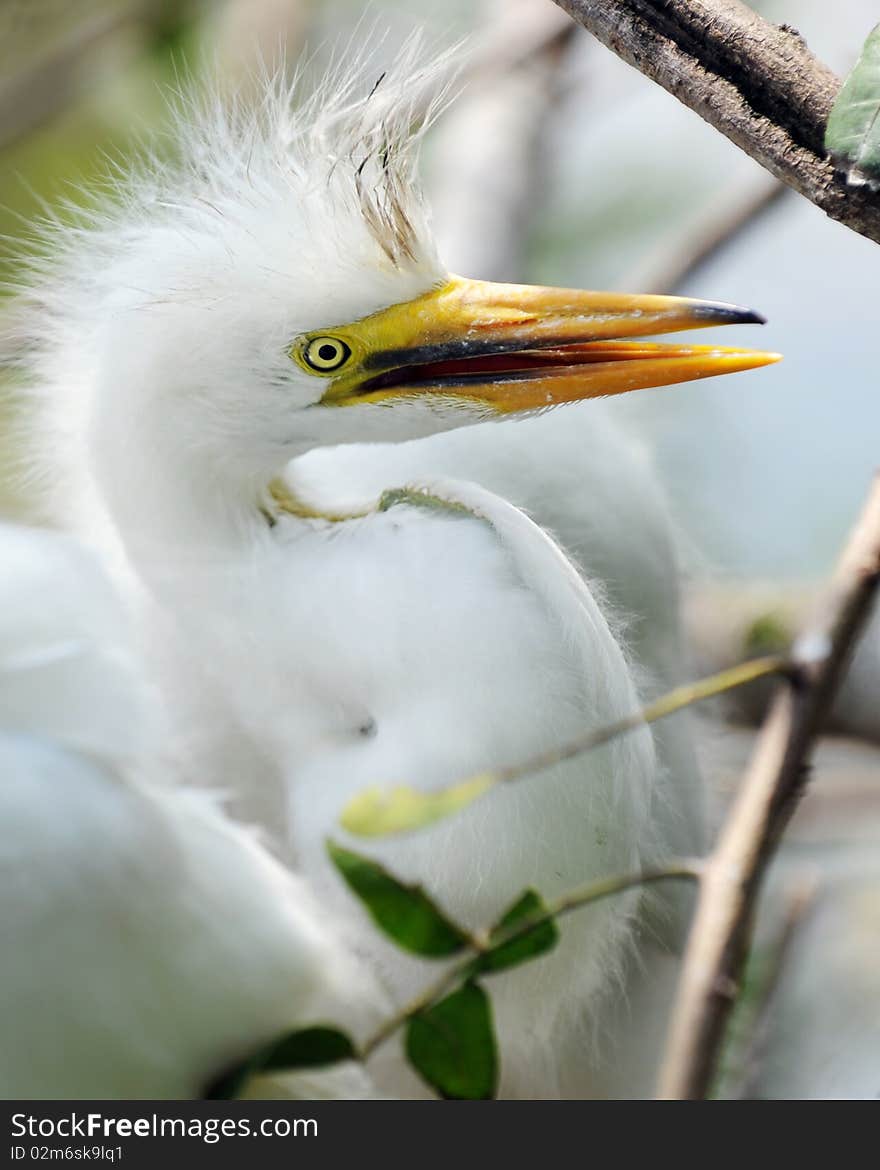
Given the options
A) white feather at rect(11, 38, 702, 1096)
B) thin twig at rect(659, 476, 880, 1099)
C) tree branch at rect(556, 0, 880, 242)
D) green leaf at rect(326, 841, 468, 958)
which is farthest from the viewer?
white feather at rect(11, 38, 702, 1096)

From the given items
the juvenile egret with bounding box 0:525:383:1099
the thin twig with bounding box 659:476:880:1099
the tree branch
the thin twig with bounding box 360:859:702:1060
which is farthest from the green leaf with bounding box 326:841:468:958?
the tree branch

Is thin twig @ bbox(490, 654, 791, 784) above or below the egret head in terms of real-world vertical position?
below

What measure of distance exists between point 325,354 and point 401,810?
602 millimetres

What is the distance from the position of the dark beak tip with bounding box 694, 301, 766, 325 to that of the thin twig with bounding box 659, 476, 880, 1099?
1.21 feet

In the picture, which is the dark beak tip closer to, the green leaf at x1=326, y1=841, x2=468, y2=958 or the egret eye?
the egret eye

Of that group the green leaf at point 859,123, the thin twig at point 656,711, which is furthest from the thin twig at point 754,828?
the green leaf at point 859,123

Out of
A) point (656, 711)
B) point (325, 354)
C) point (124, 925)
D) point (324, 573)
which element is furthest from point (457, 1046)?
point (325, 354)

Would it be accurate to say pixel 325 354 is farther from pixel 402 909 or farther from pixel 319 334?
pixel 402 909

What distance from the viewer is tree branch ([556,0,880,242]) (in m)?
0.88

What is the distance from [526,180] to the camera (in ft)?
7.97

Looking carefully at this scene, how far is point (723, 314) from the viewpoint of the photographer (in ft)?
3.66
